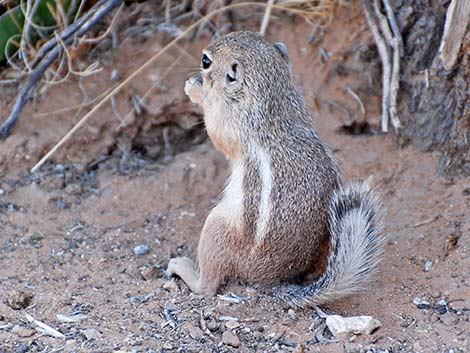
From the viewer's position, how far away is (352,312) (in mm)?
4387

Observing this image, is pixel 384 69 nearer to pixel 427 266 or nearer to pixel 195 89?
pixel 195 89

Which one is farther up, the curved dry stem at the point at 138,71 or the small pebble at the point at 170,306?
the curved dry stem at the point at 138,71

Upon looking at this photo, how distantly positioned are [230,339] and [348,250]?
2.53ft

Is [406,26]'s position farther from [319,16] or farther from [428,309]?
[428,309]

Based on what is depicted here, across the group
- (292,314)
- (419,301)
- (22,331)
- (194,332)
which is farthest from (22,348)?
(419,301)

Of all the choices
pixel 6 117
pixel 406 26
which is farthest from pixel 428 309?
pixel 6 117

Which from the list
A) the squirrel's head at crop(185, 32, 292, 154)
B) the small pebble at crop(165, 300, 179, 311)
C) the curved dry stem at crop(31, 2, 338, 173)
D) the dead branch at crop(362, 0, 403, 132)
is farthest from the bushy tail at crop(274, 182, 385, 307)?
the curved dry stem at crop(31, 2, 338, 173)

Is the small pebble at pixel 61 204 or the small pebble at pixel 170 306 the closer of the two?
the small pebble at pixel 170 306

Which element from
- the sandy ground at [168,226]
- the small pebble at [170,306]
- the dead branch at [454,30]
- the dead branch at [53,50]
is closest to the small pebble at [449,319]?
A: the sandy ground at [168,226]

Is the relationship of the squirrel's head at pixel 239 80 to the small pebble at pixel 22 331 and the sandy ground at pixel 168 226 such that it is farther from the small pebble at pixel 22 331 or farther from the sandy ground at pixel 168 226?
the small pebble at pixel 22 331

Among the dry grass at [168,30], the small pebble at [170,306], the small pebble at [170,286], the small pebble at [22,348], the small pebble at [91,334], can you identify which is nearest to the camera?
the small pebble at [22,348]

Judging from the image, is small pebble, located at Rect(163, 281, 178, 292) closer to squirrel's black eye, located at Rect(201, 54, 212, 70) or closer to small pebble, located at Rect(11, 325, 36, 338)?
small pebble, located at Rect(11, 325, 36, 338)

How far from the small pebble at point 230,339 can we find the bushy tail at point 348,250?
46 centimetres

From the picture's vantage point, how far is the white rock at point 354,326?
13.2 feet
